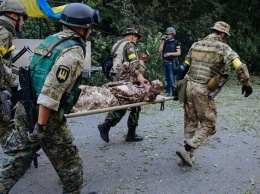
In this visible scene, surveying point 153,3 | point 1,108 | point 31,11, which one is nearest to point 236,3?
point 153,3

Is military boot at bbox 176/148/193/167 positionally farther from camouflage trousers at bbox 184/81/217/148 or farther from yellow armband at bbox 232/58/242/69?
yellow armband at bbox 232/58/242/69

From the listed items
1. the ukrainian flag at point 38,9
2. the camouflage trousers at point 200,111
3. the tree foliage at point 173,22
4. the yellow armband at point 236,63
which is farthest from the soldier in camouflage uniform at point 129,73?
the tree foliage at point 173,22

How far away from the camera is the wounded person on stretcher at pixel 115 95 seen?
456 centimetres

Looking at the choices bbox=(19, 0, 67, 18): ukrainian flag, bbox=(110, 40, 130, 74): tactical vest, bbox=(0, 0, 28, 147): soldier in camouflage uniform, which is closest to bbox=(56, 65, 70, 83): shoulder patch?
bbox=(0, 0, 28, 147): soldier in camouflage uniform

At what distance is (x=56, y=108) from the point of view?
114 inches

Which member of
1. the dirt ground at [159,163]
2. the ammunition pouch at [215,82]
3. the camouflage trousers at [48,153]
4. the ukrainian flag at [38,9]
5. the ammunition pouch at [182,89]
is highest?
the ukrainian flag at [38,9]

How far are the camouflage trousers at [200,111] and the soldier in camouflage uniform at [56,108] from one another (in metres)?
1.83

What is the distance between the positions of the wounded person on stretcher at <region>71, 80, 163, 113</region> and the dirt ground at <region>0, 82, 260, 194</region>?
82 centimetres

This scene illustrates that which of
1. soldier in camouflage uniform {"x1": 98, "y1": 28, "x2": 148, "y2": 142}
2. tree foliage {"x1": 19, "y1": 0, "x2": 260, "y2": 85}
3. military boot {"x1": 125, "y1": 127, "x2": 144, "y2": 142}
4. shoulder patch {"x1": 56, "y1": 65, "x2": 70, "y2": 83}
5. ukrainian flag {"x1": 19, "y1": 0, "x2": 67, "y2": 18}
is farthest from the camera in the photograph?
tree foliage {"x1": 19, "y1": 0, "x2": 260, "y2": 85}

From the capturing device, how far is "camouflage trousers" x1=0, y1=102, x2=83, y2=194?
305cm

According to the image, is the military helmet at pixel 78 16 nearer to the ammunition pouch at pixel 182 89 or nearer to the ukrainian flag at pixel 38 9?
the ammunition pouch at pixel 182 89

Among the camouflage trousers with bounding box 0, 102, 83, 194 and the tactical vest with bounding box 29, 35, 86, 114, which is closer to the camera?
the tactical vest with bounding box 29, 35, 86, 114

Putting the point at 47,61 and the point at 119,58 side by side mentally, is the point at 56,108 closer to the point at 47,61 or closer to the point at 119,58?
the point at 47,61

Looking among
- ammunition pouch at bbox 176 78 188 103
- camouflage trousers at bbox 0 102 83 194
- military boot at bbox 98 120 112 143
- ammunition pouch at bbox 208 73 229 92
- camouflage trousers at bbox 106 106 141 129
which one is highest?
ammunition pouch at bbox 208 73 229 92
